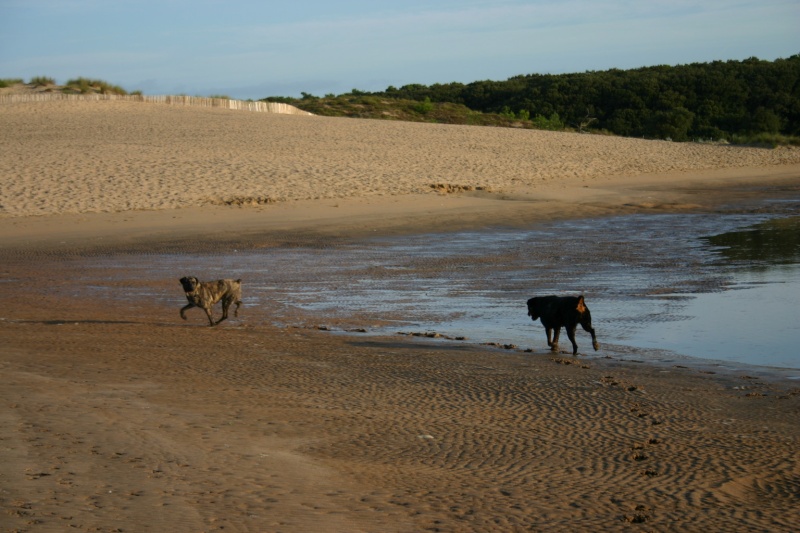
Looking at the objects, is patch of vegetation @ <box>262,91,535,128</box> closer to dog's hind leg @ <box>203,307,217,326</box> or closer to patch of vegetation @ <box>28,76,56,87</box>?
patch of vegetation @ <box>28,76,56,87</box>

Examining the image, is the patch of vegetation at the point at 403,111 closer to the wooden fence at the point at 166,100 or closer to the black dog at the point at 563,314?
the wooden fence at the point at 166,100

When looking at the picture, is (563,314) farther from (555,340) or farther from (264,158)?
(264,158)

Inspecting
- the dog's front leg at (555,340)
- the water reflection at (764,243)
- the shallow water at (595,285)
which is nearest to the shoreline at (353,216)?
the shallow water at (595,285)

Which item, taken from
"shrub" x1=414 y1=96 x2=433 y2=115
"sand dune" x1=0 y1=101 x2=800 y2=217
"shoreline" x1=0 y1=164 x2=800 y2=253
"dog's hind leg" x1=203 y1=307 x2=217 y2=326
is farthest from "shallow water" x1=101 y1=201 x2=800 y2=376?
"shrub" x1=414 y1=96 x2=433 y2=115

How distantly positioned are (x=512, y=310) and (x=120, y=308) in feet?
16.5

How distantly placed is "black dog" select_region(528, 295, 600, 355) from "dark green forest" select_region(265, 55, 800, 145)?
134 feet

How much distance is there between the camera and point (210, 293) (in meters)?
11.4

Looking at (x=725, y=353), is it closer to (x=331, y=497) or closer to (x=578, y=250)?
(x=331, y=497)

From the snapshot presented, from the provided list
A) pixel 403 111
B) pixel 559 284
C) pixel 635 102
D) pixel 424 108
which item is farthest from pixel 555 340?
pixel 635 102

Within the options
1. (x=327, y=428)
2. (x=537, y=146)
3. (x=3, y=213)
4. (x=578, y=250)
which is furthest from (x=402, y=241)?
(x=537, y=146)

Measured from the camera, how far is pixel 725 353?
995cm

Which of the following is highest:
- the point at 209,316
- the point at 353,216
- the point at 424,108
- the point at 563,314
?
the point at 424,108

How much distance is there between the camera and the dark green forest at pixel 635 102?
59231 millimetres

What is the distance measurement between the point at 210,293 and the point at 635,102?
222 ft
